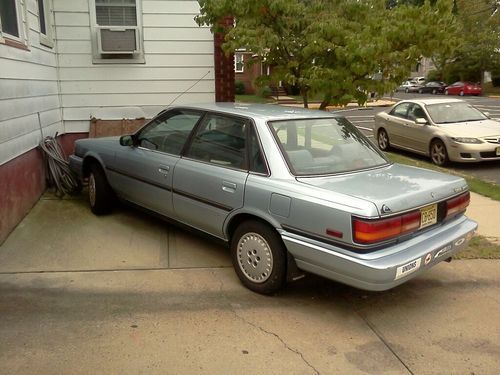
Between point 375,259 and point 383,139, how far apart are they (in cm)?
954

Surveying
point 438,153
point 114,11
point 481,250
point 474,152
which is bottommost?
point 481,250

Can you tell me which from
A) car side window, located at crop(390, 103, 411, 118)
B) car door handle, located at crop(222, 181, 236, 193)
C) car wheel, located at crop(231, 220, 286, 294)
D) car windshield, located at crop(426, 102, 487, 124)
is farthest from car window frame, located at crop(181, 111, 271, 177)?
car side window, located at crop(390, 103, 411, 118)

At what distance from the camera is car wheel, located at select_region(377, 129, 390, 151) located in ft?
40.0

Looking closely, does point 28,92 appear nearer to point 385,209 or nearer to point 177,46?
point 177,46

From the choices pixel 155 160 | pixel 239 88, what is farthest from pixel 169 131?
pixel 239 88

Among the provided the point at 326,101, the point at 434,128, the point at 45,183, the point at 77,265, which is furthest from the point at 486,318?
the point at 434,128

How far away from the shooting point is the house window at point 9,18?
5.29 meters

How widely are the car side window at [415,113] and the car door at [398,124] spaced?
15 centimetres

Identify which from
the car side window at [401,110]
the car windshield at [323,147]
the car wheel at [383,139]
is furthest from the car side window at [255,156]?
the car wheel at [383,139]

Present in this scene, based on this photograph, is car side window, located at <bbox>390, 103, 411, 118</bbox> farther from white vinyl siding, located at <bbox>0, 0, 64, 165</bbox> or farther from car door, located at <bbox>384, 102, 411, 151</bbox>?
white vinyl siding, located at <bbox>0, 0, 64, 165</bbox>

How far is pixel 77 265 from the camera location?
453cm

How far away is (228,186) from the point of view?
4.07 meters

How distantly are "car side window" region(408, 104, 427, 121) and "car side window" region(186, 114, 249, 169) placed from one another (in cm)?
762

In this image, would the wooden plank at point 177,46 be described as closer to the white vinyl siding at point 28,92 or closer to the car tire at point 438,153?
the white vinyl siding at point 28,92
